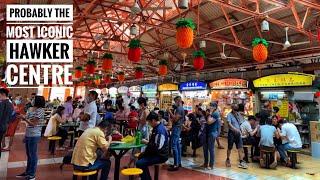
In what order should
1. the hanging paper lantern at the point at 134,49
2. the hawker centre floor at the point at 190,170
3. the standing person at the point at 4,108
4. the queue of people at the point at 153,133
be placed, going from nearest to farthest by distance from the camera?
1. the queue of people at the point at 153,133
2. the standing person at the point at 4,108
3. the hawker centre floor at the point at 190,170
4. the hanging paper lantern at the point at 134,49

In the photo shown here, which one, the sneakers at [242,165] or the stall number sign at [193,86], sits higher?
the stall number sign at [193,86]

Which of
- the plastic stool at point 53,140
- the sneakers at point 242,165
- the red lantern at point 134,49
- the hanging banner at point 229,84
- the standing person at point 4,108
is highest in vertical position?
the red lantern at point 134,49

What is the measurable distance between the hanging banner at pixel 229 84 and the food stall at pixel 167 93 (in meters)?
3.18

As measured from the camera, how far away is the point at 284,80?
943 cm

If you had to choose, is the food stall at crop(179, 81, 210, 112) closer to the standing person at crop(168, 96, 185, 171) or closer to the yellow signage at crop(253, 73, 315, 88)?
the yellow signage at crop(253, 73, 315, 88)

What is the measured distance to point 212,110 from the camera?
A: 20.2 feet

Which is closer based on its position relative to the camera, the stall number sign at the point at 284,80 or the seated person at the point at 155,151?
the seated person at the point at 155,151

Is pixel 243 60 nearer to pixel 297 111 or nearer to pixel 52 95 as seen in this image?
pixel 297 111

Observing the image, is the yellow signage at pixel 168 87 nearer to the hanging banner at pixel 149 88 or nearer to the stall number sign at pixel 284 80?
the hanging banner at pixel 149 88

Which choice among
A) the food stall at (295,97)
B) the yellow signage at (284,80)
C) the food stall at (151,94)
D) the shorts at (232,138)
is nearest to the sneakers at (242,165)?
the shorts at (232,138)

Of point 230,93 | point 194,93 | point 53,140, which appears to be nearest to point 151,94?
point 194,93

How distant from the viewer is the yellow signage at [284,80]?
8690mm


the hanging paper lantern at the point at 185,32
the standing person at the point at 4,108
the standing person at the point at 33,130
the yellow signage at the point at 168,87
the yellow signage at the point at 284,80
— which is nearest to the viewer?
the standing person at the point at 33,130

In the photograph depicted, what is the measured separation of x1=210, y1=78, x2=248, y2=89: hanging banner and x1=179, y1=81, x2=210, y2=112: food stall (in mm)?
669
